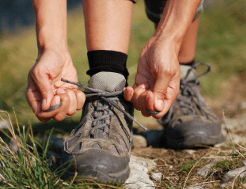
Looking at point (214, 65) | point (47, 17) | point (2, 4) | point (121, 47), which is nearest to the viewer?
point (47, 17)

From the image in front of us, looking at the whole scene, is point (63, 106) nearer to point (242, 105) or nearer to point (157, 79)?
point (157, 79)

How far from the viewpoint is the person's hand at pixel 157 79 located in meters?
1.12

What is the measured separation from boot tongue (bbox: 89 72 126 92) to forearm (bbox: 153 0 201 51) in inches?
13.8

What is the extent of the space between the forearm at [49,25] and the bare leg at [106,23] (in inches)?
6.9

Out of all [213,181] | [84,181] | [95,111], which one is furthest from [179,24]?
[84,181]

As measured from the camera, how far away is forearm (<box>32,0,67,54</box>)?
1288mm

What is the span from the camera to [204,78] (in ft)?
12.5

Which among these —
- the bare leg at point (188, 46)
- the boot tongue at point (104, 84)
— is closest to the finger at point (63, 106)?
the boot tongue at point (104, 84)

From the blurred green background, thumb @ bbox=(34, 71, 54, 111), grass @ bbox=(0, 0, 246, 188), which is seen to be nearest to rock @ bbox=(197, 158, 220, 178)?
thumb @ bbox=(34, 71, 54, 111)

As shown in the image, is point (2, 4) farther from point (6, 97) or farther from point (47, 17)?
point (47, 17)

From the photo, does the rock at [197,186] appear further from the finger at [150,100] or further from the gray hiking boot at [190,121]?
the gray hiking boot at [190,121]

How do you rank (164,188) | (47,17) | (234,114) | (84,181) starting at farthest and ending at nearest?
(234,114), (47,17), (164,188), (84,181)

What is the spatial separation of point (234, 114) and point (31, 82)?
230 centimetres

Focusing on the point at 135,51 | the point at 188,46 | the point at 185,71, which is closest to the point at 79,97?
the point at 185,71
